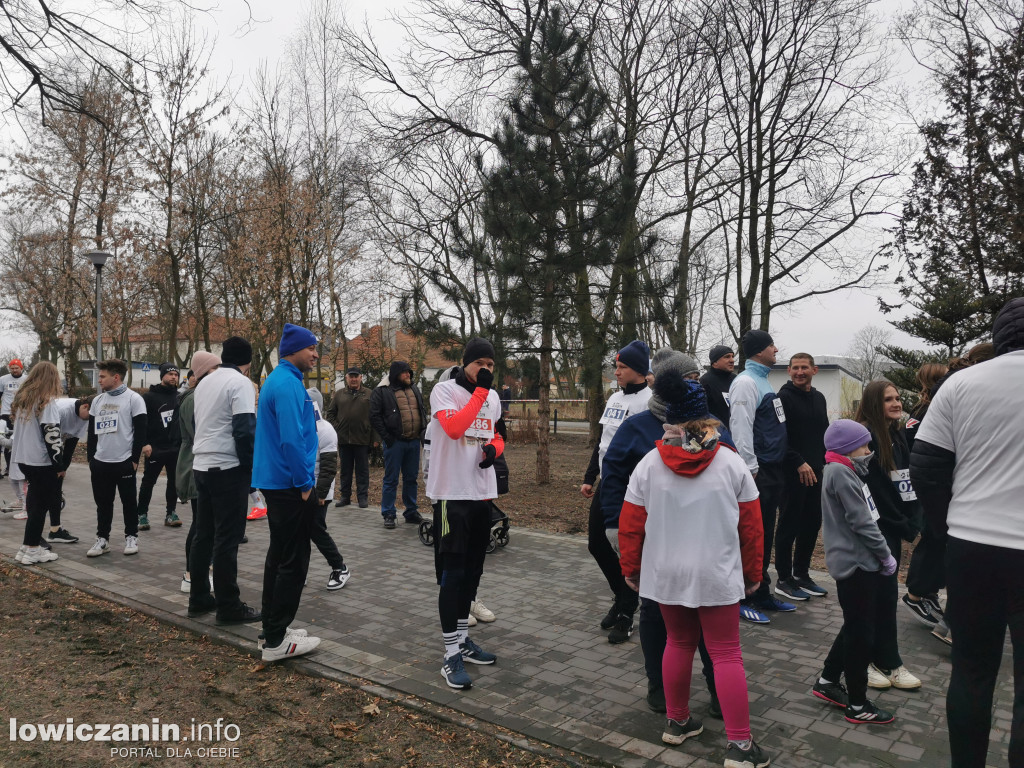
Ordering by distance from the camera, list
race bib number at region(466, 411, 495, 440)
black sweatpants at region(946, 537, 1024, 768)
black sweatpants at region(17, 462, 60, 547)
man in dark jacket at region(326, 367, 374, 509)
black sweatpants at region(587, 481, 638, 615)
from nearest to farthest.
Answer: black sweatpants at region(946, 537, 1024, 768)
race bib number at region(466, 411, 495, 440)
black sweatpants at region(587, 481, 638, 615)
black sweatpants at region(17, 462, 60, 547)
man in dark jacket at region(326, 367, 374, 509)

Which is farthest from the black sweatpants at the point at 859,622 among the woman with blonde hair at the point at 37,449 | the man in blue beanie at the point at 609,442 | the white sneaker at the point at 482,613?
the woman with blonde hair at the point at 37,449

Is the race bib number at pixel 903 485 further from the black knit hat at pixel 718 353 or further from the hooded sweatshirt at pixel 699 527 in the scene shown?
the black knit hat at pixel 718 353

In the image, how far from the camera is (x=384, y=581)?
22.4 feet

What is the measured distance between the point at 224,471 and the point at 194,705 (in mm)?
1834

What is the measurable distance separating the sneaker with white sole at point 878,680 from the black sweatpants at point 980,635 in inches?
53.8

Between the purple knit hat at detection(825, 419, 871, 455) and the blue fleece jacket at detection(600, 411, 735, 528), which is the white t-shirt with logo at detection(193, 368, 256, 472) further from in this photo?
the purple knit hat at detection(825, 419, 871, 455)

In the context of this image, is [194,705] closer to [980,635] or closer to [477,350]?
[477,350]

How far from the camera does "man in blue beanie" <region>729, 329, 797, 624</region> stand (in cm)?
589

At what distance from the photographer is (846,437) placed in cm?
407

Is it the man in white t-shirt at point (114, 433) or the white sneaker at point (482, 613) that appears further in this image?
the man in white t-shirt at point (114, 433)

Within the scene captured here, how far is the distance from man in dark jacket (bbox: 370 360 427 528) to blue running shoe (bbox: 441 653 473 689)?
5.17 m

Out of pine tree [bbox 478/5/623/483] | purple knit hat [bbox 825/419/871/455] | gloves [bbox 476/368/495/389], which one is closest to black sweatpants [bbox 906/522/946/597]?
purple knit hat [bbox 825/419/871/455]

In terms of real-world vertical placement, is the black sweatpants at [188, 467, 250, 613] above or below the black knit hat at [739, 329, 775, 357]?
below

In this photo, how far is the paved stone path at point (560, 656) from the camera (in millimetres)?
3658
